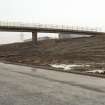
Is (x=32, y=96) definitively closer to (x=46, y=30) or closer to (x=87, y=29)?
(x=46, y=30)

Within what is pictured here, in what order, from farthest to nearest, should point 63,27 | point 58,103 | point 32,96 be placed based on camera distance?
point 63,27 < point 32,96 < point 58,103

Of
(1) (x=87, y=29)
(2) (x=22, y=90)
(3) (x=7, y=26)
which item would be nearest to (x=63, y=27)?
(1) (x=87, y=29)

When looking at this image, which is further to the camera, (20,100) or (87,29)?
(87,29)

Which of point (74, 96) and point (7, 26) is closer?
point (74, 96)

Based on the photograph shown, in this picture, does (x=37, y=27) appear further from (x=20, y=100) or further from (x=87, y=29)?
(x=20, y=100)

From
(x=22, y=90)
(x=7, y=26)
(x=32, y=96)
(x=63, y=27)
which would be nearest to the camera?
(x=32, y=96)

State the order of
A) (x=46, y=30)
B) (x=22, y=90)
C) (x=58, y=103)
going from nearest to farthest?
1. (x=58, y=103)
2. (x=22, y=90)
3. (x=46, y=30)

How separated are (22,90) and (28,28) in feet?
196

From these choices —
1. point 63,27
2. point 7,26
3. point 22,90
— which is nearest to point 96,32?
point 63,27

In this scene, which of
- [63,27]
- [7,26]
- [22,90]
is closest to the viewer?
[22,90]

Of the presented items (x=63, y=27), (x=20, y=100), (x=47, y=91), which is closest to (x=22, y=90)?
(x=47, y=91)

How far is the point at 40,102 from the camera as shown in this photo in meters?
10.5

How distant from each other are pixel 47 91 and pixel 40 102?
2.67 metres

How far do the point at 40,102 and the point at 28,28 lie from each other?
206ft
